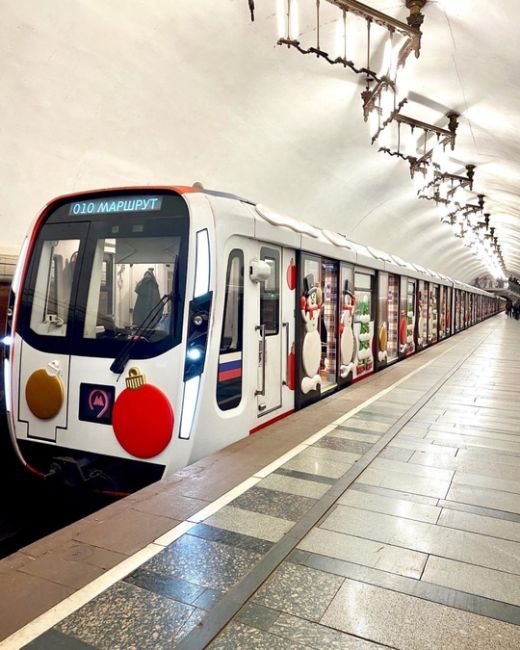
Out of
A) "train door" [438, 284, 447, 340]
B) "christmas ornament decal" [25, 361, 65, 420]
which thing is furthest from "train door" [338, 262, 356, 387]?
"train door" [438, 284, 447, 340]

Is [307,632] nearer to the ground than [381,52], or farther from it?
nearer to the ground

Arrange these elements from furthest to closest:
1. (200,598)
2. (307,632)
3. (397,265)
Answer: (397,265) < (200,598) < (307,632)

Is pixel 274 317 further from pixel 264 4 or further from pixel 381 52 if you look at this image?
pixel 381 52

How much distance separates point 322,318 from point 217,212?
3.29 metres

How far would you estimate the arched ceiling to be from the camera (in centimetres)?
580

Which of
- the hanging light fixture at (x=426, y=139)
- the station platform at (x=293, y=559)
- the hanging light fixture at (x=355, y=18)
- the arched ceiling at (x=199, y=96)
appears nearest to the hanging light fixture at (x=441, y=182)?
the hanging light fixture at (x=426, y=139)

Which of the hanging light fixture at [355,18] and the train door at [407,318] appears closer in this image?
the hanging light fixture at [355,18]

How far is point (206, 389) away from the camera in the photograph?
3869mm

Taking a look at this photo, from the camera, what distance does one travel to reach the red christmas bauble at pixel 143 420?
12.5 ft

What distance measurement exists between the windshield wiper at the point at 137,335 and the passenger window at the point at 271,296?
47.7 inches

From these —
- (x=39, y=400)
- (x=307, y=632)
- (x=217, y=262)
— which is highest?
(x=217, y=262)

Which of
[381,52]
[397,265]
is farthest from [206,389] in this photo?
[397,265]

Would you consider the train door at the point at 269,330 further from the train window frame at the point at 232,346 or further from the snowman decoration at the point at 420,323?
the snowman decoration at the point at 420,323

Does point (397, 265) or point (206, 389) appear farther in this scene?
point (397, 265)
